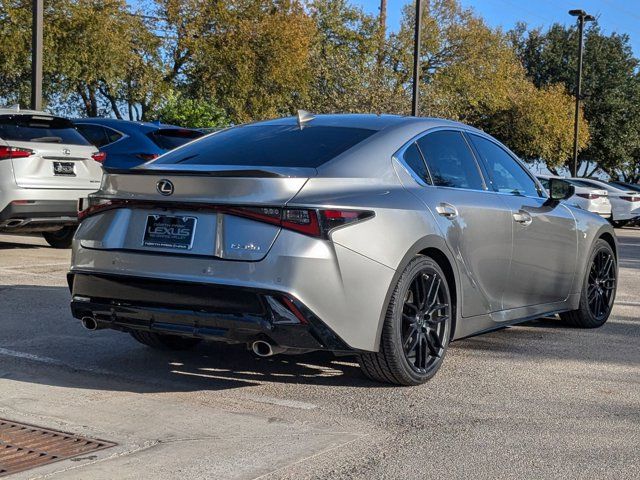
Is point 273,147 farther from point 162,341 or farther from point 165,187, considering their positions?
point 162,341

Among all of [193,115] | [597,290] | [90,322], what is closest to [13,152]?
[90,322]

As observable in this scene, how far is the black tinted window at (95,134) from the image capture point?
523 inches

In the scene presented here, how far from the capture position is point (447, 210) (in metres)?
5.65

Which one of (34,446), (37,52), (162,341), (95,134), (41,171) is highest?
(37,52)

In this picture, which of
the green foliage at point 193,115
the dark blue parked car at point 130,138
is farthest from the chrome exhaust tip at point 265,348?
the green foliage at point 193,115

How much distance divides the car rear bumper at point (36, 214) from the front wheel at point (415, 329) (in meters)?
6.28

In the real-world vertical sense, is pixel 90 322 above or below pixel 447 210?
below

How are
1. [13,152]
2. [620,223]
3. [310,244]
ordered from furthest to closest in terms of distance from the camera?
[620,223], [13,152], [310,244]

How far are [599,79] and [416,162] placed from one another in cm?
5047

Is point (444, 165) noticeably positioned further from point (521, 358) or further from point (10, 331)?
point (10, 331)

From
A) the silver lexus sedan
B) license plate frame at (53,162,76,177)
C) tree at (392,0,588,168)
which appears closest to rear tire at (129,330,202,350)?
the silver lexus sedan

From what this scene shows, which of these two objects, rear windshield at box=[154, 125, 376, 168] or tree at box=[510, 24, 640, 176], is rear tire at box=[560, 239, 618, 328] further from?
tree at box=[510, 24, 640, 176]

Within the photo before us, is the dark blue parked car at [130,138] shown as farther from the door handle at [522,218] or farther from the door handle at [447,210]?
the door handle at [447,210]

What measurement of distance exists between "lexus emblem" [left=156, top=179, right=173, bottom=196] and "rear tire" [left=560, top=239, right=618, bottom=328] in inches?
148
